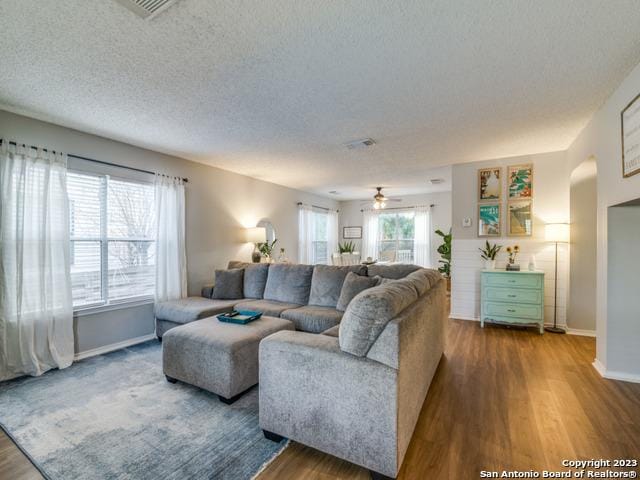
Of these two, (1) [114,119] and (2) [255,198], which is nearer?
(1) [114,119]

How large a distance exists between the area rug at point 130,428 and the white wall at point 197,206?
79cm

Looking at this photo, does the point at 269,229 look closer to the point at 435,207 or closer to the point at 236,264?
the point at 236,264

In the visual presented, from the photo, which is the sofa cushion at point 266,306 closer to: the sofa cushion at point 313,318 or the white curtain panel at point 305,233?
the sofa cushion at point 313,318

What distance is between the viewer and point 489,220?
4434mm

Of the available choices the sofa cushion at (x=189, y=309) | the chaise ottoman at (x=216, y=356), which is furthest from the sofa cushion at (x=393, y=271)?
the sofa cushion at (x=189, y=309)

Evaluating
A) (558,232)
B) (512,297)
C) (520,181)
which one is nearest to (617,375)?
(512,297)

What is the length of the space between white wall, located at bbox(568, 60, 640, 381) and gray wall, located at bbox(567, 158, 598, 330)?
3.49ft

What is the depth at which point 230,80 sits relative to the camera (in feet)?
7.29

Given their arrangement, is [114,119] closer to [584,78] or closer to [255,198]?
[255,198]

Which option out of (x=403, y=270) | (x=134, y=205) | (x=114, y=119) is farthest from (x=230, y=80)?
(x=403, y=270)

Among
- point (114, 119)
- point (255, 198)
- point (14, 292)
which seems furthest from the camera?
point (255, 198)

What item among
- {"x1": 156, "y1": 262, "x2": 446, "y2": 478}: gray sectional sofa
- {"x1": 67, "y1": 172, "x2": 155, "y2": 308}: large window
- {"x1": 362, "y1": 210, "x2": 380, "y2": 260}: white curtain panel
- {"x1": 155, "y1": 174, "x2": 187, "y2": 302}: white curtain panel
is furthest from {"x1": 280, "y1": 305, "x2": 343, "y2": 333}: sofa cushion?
{"x1": 362, "y1": 210, "x2": 380, "y2": 260}: white curtain panel

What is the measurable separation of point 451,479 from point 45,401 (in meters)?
2.95

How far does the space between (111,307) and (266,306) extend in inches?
71.2
